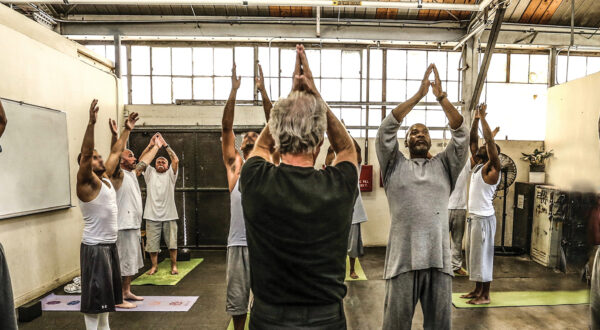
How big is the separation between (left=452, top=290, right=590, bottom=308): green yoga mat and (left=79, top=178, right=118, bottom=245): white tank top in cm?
380

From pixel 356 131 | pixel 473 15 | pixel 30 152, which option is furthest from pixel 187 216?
pixel 473 15

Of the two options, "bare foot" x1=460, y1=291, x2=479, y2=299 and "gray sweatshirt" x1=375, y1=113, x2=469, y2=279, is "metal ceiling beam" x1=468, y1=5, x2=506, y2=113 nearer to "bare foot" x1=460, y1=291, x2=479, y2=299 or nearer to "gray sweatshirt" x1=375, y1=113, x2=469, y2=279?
"bare foot" x1=460, y1=291, x2=479, y2=299

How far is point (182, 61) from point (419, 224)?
5.93m

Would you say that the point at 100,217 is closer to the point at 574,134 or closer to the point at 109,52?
the point at 109,52

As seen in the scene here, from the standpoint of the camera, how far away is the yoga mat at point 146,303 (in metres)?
3.80

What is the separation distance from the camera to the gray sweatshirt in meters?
2.11

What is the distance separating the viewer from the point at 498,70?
6.63 meters

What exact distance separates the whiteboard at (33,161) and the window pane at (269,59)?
3519mm

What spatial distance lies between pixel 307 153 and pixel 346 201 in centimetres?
23

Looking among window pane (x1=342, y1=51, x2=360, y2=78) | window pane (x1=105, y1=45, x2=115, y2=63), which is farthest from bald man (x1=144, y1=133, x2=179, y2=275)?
window pane (x1=342, y1=51, x2=360, y2=78)

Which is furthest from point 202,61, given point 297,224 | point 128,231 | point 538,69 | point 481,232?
point 538,69

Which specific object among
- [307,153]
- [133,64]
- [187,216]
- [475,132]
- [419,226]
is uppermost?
[133,64]

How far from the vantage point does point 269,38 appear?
20.4 ft

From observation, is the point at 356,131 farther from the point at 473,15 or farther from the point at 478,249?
the point at 478,249
